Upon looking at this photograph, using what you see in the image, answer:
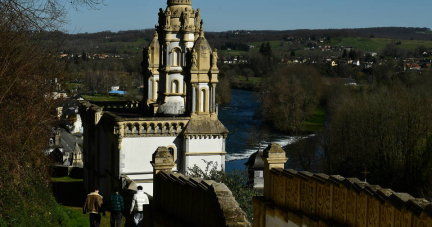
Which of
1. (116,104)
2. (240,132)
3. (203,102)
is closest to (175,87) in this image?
(203,102)

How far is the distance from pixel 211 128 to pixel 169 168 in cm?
1718

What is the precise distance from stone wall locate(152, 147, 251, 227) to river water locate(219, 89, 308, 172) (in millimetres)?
32134

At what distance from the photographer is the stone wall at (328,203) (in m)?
8.04

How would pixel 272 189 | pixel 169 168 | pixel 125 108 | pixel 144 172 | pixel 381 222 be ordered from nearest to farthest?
pixel 381 222 < pixel 272 189 < pixel 169 168 < pixel 144 172 < pixel 125 108

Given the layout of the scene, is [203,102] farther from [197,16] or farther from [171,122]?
[197,16]

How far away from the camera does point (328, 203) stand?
10109 mm

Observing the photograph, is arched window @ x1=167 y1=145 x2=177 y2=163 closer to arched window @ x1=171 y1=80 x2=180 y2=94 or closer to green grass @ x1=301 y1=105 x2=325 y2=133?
arched window @ x1=171 y1=80 x2=180 y2=94

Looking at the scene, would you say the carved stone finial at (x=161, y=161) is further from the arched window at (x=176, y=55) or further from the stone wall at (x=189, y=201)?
the arched window at (x=176, y=55)

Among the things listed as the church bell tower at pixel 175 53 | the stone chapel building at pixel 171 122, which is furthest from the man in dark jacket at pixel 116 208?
the church bell tower at pixel 175 53

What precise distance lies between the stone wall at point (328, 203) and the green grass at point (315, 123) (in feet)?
202

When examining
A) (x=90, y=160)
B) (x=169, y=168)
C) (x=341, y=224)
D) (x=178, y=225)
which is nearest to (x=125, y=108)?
(x=90, y=160)

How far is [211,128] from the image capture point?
3319 cm

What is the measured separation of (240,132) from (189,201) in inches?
2443

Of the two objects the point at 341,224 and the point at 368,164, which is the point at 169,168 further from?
the point at 368,164
